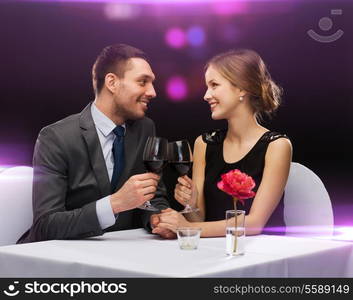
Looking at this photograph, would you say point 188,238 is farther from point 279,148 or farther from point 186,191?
point 279,148

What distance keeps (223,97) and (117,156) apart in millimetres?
579

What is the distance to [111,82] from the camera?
9.73 ft

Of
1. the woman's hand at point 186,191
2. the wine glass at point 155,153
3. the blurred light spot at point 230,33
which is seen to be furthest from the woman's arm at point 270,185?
the blurred light spot at point 230,33

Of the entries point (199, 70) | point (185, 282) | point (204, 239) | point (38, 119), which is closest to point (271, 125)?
point (199, 70)

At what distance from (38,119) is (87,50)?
0.47 meters

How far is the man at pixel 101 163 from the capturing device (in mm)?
2244


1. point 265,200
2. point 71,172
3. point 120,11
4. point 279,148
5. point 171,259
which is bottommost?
point 171,259

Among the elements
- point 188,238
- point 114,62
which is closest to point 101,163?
point 114,62

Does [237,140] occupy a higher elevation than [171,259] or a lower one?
higher

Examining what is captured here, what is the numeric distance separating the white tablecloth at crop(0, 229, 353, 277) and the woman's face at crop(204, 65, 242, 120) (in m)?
0.84

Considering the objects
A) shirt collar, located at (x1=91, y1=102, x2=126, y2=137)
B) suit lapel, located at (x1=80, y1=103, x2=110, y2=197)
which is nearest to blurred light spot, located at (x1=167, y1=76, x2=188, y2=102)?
shirt collar, located at (x1=91, y1=102, x2=126, y2=137)

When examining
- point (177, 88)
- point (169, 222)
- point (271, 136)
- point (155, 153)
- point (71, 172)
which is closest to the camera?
point (155, 153)

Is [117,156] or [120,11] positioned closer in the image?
[117,156]

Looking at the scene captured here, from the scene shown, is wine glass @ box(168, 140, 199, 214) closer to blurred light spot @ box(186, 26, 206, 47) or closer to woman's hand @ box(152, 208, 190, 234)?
woman's hand @ box(152, 208, 190, 234)
